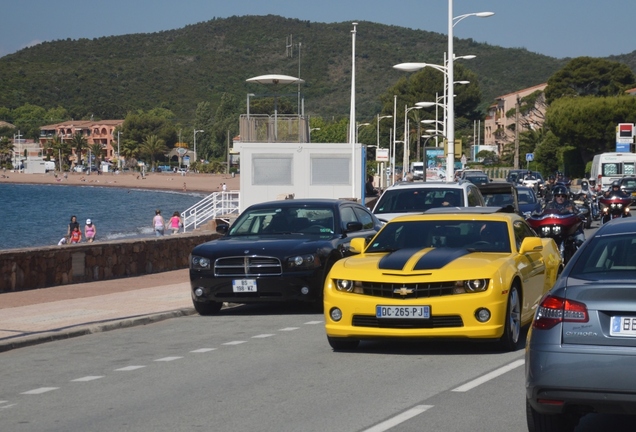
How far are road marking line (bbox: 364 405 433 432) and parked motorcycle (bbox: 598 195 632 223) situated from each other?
3065cm

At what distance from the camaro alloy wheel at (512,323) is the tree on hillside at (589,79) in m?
106

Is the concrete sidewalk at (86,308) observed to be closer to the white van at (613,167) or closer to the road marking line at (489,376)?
the road marking line at (489,376)

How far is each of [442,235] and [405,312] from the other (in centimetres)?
191

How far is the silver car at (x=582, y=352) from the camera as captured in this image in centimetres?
674

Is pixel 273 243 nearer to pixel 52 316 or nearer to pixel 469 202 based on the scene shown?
pixel 52 316

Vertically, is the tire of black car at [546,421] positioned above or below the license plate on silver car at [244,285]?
above

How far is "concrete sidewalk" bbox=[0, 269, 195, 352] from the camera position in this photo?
14.2 meters

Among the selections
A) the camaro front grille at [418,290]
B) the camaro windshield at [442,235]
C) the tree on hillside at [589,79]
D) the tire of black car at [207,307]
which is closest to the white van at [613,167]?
the tire of black car at [207,307]

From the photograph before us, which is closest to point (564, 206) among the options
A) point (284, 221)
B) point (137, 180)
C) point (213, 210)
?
point (284, 221)

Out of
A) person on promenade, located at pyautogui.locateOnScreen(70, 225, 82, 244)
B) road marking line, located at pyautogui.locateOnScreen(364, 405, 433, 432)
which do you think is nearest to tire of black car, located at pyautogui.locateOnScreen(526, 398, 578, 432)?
road marking line, located at pyautogui.locateOnScreen(364, 405, 433, 432)

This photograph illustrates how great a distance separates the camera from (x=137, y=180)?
563 ft

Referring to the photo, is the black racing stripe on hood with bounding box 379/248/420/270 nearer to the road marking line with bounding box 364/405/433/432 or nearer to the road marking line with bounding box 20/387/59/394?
the road marking line with bounding box 364/405/433/432

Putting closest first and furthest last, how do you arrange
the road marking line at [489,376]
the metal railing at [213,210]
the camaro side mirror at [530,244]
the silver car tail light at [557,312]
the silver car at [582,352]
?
the silver car at [582,352] → the silver car tail light at [557,312] → the road marking line at [489,376] → the camaro side mirror at [530,244] → the metal railing at [213,210]

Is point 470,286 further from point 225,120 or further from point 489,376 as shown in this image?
point 225,120
